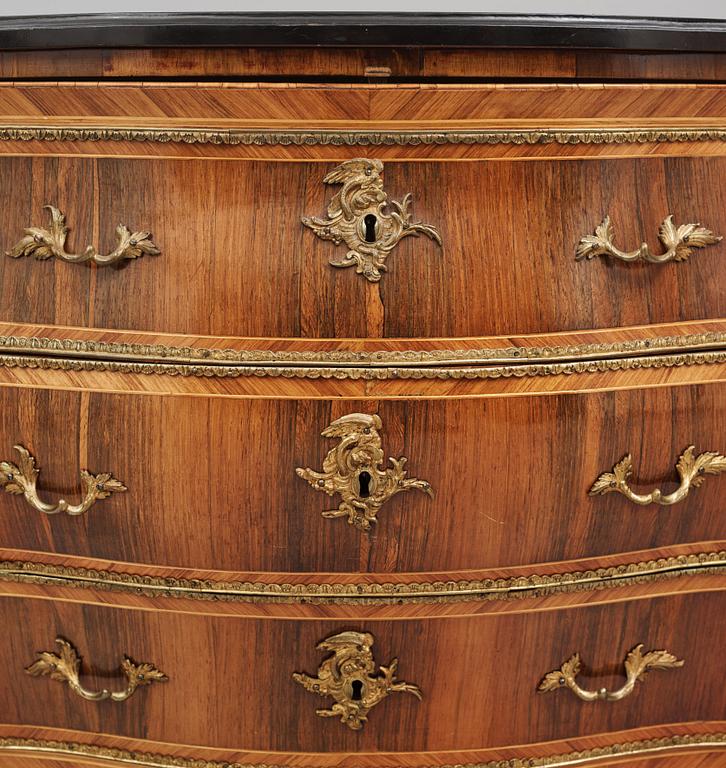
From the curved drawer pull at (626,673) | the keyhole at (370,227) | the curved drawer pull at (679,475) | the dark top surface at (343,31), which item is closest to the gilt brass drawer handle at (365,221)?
the keyhole at (370,227)

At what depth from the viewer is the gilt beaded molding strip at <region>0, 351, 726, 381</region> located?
852 mm

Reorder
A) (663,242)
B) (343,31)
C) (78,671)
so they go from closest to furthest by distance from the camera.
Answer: (343,31), (663,242), (78,671)

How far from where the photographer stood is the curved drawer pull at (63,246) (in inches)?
32.8

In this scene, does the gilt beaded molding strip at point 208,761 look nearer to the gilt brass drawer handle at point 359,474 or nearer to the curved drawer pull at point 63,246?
the gilt brass drawer handle at point 359,474

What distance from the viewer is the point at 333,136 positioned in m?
0.82

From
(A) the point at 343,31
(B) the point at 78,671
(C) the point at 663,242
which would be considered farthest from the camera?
(B) the point at 78,671

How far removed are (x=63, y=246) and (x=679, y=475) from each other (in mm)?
662

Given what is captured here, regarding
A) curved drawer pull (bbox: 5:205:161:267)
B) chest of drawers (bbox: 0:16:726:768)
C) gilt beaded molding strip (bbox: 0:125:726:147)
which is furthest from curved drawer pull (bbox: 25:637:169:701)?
gilt beaded molding strip (bbox: 0:125:726:147)

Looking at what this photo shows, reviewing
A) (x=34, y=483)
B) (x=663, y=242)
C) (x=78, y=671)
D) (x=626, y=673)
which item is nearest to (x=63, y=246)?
(x=34, y=483)

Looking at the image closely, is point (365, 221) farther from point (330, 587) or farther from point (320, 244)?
point (330, 587)

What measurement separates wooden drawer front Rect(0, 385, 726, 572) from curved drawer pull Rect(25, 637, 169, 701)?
13cm

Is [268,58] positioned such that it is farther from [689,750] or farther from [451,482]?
[689,750]

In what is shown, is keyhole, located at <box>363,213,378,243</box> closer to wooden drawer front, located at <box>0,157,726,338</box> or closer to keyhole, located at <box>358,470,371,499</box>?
wooden drawer front, located at <box>0,157,726,338</box>

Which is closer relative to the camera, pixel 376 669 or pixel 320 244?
pixel 320 244
